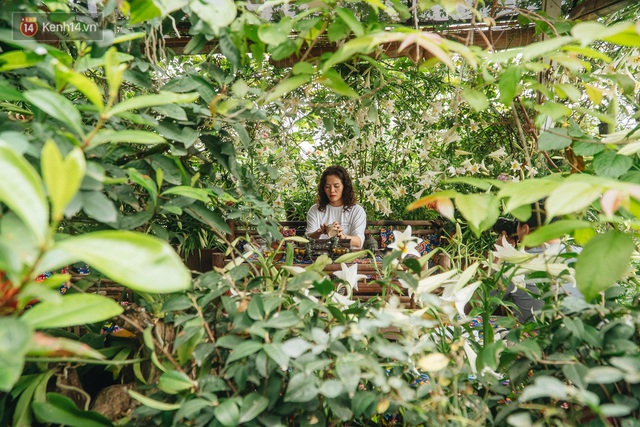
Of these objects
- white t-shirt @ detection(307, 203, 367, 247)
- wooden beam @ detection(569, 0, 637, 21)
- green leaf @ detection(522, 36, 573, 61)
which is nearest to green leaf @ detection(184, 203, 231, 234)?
green leaf @ detection(522, 36, 573, 61)

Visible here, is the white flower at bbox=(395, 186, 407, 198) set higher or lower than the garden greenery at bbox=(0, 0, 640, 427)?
lower

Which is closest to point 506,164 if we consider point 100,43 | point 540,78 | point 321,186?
point 321,186

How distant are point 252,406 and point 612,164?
26.1 inches

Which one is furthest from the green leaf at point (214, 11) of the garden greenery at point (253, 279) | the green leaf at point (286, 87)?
the green leaf at point (286, 87)

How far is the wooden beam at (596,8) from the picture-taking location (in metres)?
1.64

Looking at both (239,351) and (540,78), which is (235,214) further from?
(540,78)

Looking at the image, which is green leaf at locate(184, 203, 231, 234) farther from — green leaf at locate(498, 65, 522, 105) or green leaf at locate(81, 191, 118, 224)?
green leaf at locate(498, 65, 522, 105)

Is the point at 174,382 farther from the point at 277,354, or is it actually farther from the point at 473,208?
the point at 473,208

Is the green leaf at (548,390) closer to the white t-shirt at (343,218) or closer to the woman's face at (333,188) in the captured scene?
the white t-shirt at (343,218)

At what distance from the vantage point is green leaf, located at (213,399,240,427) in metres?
0.55

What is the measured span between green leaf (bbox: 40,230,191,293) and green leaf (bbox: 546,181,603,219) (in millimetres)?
348

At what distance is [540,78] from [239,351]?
1.44 metres

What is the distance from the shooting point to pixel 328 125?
46.2 inches

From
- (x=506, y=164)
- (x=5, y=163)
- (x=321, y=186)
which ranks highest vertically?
(x=5, y=163)
